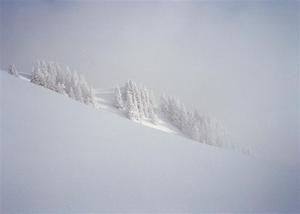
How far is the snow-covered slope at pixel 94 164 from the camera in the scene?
62.5 inches

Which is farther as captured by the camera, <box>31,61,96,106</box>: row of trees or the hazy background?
the hazy background

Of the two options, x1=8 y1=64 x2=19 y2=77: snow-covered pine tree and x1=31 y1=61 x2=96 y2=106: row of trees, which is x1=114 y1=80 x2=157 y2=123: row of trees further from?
x1=8 y1=64 x2=19 y2=77: snow-covered pine tree

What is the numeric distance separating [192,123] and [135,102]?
0.40 m

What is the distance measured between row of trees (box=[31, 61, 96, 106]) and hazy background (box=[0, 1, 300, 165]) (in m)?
0.06

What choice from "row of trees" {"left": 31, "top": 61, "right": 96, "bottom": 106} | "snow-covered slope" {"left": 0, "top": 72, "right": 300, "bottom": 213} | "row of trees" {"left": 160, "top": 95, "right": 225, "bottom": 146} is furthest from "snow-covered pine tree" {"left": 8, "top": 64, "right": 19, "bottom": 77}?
"row of trees" {"left": 160, "top": 95, "right": 225, "bottom": 146}

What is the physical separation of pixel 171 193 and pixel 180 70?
88 cm

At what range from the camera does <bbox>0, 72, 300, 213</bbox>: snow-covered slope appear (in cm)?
159

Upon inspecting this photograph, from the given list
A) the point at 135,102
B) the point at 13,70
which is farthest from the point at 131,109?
the point at 13,70

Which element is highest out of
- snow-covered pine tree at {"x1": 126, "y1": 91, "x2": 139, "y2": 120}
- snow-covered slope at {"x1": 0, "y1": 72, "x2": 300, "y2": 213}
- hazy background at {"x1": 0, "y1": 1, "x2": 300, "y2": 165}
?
hazy background at {"x1": 0, "y1": 1, "x2": 300, "y2": 165}

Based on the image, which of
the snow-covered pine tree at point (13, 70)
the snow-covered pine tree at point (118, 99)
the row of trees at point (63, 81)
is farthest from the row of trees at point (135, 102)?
the snow-covered pine tree at point (13, 70)

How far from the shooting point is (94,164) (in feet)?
5.41

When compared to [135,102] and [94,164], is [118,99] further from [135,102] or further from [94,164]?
[94,164]

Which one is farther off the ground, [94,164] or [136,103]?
[136,103]

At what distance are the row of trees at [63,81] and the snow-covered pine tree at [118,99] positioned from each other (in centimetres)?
14
